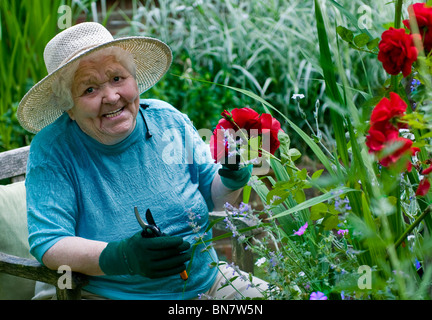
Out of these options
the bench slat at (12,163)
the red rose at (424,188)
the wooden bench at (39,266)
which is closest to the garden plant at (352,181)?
the red rose at (424,188)

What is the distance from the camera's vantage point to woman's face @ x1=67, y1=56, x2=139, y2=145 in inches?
64.6

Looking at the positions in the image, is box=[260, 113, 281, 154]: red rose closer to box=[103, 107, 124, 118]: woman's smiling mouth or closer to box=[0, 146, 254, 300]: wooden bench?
box=[0, 146, 254, 300]: wooden bench

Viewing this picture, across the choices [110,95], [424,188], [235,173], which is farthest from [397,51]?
[110,95]

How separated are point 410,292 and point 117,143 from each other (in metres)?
1.09

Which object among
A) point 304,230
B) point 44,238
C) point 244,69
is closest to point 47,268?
point 44,238

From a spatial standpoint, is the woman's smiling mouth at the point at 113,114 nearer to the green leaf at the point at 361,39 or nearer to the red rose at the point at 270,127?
the red rose at the point at 270,127

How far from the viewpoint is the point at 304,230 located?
1195 millimetres

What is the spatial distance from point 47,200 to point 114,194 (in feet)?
0.66

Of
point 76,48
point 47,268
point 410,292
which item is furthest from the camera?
point 76,48

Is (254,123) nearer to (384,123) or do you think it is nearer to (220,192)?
(384,123)

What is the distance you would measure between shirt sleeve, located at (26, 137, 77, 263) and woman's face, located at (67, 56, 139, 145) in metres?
0.15

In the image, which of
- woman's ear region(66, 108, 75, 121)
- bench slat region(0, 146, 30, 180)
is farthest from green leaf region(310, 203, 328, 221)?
bench slat region(0, 146, 30, 180)

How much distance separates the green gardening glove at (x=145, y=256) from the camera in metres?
1.35
